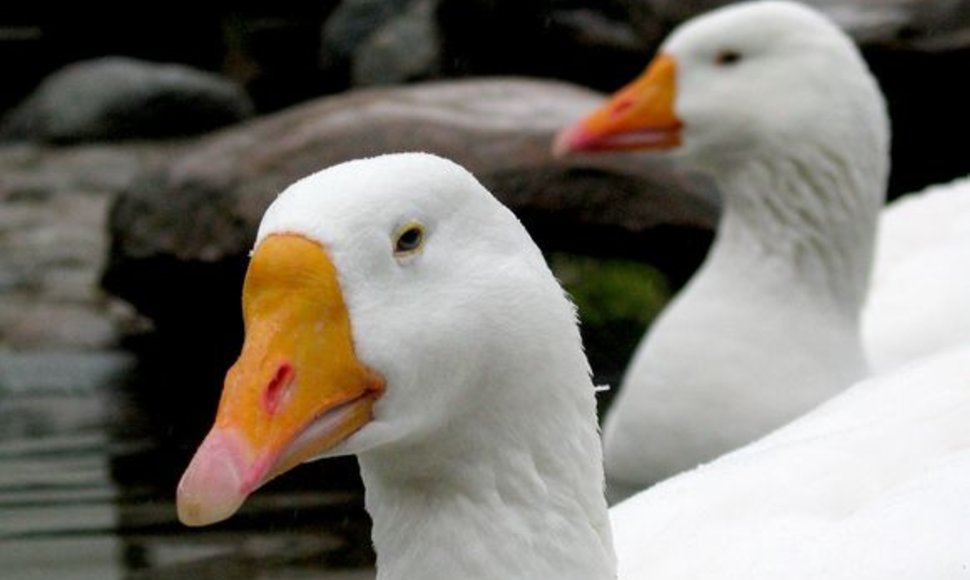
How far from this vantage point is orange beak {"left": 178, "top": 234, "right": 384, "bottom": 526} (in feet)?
10.7

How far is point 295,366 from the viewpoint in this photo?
3312 mm

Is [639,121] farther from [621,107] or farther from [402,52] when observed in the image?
[402,52]

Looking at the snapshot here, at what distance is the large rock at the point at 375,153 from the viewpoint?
10102 mm

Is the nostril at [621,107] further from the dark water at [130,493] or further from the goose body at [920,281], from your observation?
the dark water at [130,493]

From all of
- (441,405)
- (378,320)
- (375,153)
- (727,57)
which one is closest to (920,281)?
(727,57)

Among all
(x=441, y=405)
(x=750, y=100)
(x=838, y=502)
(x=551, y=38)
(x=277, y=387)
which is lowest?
(x=551, y=38)

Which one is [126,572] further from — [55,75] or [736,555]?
[55,75]

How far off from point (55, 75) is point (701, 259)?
6682 mm

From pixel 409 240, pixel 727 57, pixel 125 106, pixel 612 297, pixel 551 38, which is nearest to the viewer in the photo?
pixel 409 240

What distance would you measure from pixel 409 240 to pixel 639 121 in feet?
16.1

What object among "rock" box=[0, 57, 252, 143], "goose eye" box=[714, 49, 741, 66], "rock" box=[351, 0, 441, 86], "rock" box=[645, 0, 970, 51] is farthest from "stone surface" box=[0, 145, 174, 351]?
"rock" box=[645, 0, 970, 51]

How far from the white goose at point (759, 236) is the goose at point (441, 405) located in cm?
300

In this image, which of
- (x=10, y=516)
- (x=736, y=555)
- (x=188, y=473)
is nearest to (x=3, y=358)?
(x=10, y=516)

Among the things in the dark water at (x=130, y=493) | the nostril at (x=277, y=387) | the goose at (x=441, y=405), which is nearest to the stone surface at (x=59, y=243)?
the dark water at (x=130, y=493)
